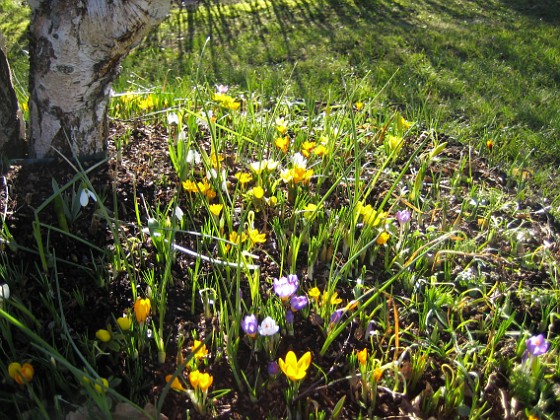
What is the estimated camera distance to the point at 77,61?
6.52ft

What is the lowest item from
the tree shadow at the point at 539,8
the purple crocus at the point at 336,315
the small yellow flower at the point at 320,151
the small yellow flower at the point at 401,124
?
the purple crocus at the point at 336,315

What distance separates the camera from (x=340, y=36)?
4734mm

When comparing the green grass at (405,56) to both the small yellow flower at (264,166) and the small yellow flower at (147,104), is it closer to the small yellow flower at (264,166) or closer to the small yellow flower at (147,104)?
the small yellow flower at (147,104)

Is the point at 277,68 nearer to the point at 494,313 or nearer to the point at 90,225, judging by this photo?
the point at 90,225

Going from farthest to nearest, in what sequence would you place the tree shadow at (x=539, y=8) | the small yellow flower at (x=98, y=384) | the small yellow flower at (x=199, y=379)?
the tree shadow at (x=539, y=8), the small yellow flower at (x=199, y=379), the small yellow flower at (x=98, y=384)

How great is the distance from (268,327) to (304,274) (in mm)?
431

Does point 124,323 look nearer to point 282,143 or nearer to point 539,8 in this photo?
point 282,143

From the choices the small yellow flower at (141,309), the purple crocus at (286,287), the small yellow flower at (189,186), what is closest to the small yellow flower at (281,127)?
the small yellow flower at (189,186)

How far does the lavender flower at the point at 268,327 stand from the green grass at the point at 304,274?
0.18 ft

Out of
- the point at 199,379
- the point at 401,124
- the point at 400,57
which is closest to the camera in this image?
the point at 199,379

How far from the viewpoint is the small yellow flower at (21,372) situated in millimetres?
1397

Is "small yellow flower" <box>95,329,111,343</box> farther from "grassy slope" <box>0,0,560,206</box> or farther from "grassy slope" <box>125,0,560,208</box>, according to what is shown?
"grassy slope" <box>125,0,560,208</box>

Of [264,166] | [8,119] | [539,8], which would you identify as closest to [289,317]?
[264,166]

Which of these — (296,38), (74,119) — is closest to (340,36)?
(296,38)
